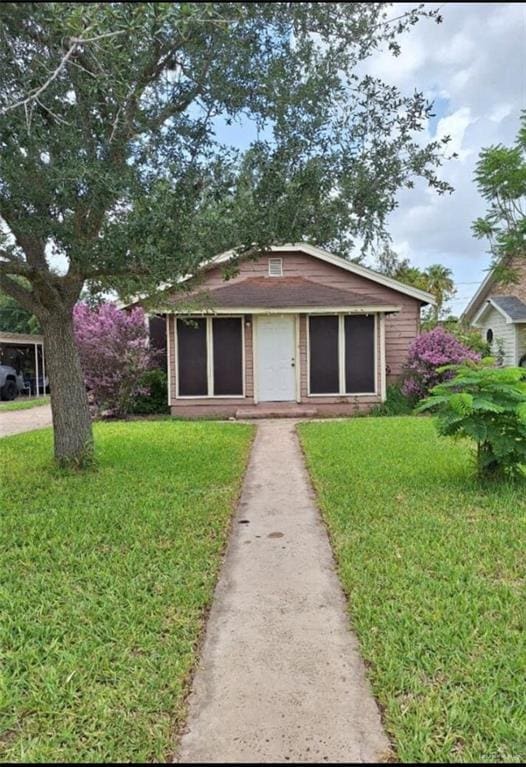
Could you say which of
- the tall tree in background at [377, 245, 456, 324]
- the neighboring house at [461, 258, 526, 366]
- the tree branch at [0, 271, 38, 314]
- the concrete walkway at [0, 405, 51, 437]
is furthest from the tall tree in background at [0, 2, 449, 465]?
the tall tree in background at [377, 245, 456, 324]

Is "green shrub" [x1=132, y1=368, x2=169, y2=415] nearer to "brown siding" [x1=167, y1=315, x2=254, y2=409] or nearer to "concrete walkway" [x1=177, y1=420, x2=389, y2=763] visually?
"brown siding" [x1=167, y1=315, x2=254, y2=409]

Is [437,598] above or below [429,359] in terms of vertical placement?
below

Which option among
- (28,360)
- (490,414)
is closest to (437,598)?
(490,414)

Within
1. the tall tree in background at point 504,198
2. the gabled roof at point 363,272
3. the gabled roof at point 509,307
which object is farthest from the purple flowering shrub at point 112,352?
the gabled roof at point 509,307

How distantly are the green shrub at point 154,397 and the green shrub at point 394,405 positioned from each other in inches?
209

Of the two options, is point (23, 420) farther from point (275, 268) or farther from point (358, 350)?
point (358, 350)

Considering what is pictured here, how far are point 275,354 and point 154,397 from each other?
337 centimetres

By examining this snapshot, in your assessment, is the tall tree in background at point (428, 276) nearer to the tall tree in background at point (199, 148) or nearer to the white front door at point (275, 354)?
the white front door at point (275, 354)

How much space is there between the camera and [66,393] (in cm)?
664

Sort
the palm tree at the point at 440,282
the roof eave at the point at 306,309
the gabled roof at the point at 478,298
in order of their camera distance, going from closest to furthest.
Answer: the roof eave at the point at 306,309 → the gabled roof at the point at 478,298 → the palm tree at the point at 440,282

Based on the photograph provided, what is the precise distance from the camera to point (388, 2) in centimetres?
517

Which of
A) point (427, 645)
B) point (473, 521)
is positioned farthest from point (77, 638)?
point (473, 521)

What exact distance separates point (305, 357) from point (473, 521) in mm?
8426

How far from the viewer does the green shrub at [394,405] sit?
500 inches
